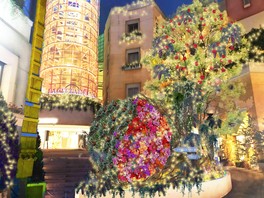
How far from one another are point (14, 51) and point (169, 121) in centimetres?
448

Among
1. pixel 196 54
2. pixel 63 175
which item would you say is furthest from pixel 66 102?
pixel 196 54

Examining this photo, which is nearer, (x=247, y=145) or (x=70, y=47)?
(x=247, y=145)

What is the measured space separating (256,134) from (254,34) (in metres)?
6.36

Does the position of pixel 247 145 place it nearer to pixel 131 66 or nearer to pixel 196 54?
pixel 196 54

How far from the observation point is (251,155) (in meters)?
12.1

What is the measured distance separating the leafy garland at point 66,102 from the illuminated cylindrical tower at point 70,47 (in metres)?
2.49

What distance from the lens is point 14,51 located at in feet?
18.7

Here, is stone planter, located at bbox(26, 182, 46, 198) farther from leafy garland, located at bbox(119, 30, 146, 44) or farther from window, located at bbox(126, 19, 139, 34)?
window, located at bbox(126, 19, 139, 34)

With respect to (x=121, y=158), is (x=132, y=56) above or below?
above

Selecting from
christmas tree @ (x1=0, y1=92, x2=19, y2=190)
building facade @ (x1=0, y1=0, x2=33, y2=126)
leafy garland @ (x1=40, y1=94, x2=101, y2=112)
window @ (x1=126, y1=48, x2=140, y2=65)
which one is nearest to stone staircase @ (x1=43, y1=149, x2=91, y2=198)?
christmas tree @ (x1=0, y1=92, x2=19, y2=190)

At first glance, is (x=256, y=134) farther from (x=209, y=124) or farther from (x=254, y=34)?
(x=254, y=34)

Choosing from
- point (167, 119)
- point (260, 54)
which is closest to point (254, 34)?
point (260, 54)

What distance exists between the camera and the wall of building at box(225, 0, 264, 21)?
1675 centimetres

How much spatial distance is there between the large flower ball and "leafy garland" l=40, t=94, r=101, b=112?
1621 centimetres
